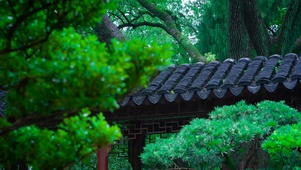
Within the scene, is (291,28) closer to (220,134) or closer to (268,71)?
(268,71)

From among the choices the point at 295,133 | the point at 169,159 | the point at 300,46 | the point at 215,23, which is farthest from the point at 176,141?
the point at 215,23

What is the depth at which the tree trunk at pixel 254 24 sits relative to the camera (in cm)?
1066

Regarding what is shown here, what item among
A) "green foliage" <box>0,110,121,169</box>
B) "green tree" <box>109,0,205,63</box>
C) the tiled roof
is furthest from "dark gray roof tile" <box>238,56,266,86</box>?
"green tree" <box>109,0,205,63</box>

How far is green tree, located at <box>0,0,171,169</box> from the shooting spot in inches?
110

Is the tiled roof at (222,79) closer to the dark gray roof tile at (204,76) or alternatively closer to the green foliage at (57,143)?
the dark gray roof tile at (204,76)

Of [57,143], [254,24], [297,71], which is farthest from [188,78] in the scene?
[57,143]

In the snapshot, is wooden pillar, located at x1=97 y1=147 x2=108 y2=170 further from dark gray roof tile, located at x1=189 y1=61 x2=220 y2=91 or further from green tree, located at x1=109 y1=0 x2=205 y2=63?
green tree, located at x1=109 y1=0 x2=205 y2=63

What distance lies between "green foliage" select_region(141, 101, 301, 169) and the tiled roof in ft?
2.37

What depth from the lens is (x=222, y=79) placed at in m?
7.21

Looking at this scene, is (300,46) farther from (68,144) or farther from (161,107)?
(68,144)

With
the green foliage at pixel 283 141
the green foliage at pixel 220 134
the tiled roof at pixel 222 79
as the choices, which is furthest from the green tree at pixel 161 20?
the green foliage at pixel 283 141

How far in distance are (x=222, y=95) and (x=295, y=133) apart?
1.61m

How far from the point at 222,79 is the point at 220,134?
70.7 inches

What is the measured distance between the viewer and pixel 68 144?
3.19 m
